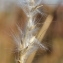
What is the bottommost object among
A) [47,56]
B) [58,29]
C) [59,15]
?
[47,56]

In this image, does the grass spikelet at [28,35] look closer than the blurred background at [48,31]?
Yes

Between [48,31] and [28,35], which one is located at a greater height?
[28,35]

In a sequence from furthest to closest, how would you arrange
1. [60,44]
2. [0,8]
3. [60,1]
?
[60,44] → [0,8] → [60,1]

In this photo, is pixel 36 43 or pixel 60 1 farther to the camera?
pixel 60 1

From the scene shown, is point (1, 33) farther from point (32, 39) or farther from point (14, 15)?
point (32, 39)

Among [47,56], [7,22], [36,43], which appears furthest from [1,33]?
[36,43]

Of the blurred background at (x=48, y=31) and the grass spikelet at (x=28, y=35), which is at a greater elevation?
the grass spikelet at (x=28, y=35)

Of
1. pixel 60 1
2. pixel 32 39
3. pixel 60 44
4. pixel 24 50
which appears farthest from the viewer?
pixel 60 44

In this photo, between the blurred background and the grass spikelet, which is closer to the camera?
the grass spikelet

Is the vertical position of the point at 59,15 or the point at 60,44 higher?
the point at 59,15

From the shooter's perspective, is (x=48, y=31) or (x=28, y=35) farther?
(x=48, y=31)

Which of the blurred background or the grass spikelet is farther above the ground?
the grass spikelet
